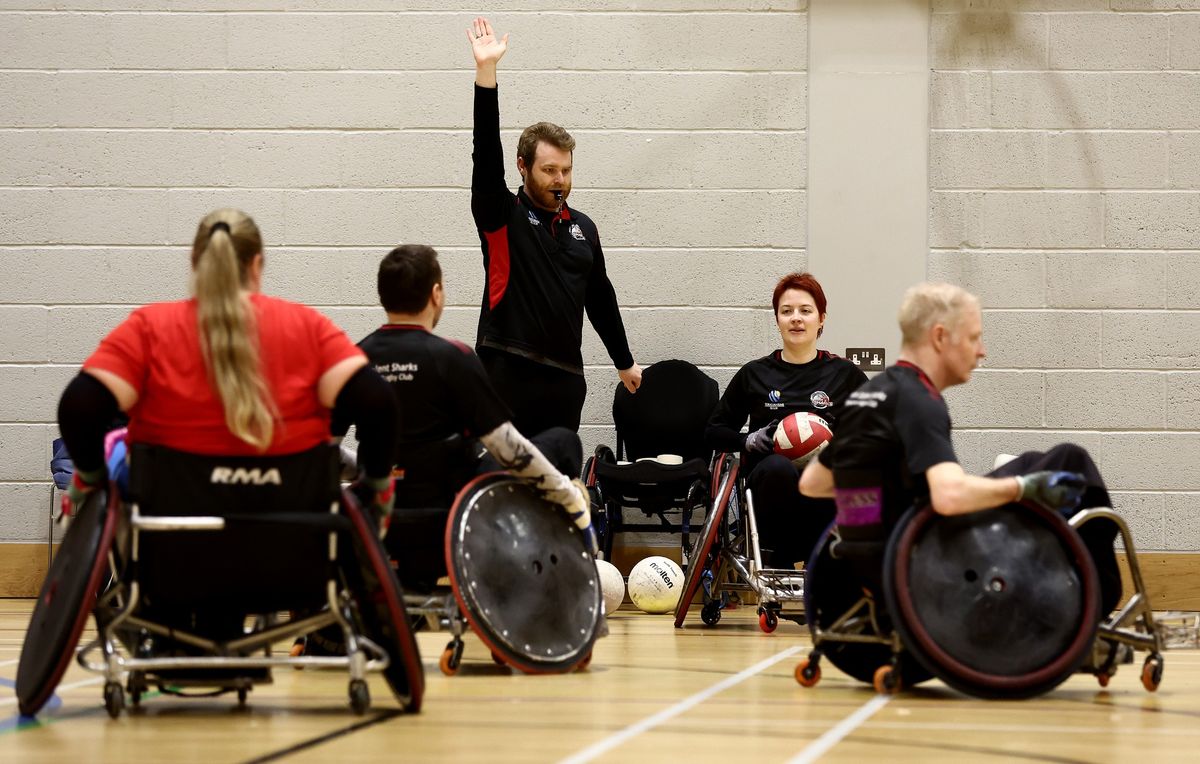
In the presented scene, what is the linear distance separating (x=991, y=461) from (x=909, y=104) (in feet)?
5.55

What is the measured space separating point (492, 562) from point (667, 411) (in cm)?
308

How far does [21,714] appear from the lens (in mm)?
2969

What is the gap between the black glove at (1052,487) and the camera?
3.24 metres

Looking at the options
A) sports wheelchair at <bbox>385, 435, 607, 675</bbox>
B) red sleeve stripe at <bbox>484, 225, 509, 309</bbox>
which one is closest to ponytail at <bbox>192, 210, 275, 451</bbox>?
sports wheelchair at <bbox>385, 435, 607, 675</bbox>

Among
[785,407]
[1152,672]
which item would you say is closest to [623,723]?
[1152,672]

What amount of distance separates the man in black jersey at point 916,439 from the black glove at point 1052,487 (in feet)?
0.21

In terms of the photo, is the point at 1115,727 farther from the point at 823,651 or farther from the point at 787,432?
the point at 787,432

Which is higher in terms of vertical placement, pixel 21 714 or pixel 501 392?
pixel 501 392

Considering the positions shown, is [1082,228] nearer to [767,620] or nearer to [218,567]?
[767,620]


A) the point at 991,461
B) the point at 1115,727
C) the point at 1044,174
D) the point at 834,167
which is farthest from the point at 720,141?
the point at 1115,727

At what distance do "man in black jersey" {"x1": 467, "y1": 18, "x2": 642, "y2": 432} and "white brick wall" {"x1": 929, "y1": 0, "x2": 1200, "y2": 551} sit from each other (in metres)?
2.24

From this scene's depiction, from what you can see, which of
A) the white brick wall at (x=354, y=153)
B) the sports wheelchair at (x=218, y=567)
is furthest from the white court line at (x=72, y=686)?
the white brick wall at (x=354, y=153)

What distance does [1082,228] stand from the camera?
22.4 feet

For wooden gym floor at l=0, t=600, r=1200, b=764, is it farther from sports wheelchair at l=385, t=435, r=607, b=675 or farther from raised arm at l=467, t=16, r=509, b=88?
raised arm at l=467, t=16, r=509, b=88
